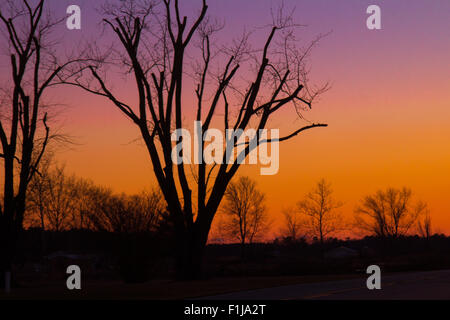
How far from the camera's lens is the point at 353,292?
17859 millimetres

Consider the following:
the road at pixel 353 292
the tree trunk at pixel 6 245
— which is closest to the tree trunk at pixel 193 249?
the road at pixel 353 292

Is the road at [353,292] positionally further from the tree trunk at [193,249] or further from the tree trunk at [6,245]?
the tree trunk at [6,245]

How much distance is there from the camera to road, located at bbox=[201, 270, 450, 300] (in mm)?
16547

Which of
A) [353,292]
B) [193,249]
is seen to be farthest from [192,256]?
[353,292]

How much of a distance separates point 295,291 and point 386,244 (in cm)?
7915

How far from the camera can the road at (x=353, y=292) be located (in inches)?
651

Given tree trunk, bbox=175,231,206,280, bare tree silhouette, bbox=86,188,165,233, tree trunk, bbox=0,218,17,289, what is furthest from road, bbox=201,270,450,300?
bare tree silhouette, bbox=86,188,165,233

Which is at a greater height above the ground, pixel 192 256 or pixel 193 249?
pixel 193 249

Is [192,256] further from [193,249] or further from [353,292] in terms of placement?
[353,292]

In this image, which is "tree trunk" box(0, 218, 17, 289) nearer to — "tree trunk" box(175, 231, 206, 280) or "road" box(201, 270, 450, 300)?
"tree trunk" box(175, 231, 206, 280)

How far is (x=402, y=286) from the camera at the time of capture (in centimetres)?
1969

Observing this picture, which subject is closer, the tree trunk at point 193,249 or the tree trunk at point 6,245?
the tree trunk at point 193,249

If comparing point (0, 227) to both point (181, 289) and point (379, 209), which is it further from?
point (379, 209)
